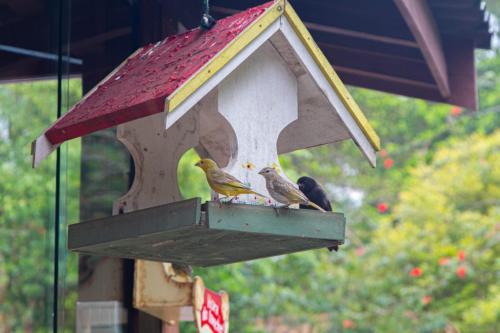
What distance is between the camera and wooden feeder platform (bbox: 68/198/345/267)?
2.97 metres

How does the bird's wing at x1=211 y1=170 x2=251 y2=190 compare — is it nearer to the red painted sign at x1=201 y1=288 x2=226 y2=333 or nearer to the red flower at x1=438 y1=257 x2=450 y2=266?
the red painted sign at x1=201 y1=288 x2=226 y2=333

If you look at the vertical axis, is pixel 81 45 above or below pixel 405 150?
below

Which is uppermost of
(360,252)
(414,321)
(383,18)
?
(383,18)

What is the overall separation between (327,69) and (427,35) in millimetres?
1319

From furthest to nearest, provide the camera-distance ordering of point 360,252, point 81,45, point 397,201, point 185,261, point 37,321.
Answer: point 397,201, point 360,252, point 81,45, point 37,321, point 185,261

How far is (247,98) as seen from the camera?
3.28 meters

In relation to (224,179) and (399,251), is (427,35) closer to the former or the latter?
(224,179)

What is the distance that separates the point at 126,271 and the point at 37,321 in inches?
15.8

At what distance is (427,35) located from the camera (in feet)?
14.9

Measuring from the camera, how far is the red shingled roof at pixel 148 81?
9.95 ft

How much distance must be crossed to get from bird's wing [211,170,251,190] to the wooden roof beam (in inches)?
53.1

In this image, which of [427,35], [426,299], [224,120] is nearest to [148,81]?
[224,120]

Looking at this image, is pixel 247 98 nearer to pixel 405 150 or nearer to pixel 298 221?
pixel 298 221

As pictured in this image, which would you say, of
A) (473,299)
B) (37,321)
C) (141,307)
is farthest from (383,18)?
(473,299)
